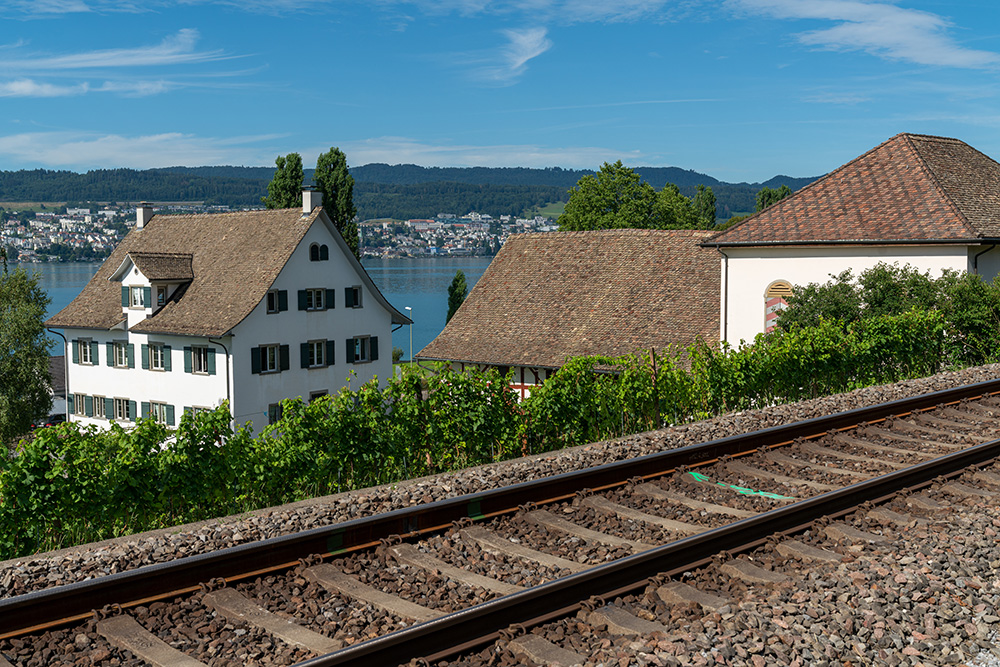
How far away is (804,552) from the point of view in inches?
299

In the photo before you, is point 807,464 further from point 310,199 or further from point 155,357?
point 155,357

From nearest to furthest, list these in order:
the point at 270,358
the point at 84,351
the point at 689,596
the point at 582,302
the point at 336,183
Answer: the point at 689,596 → the point at 582,302 → the point at 270,358 → the point at 84,351 → the point at 336,183

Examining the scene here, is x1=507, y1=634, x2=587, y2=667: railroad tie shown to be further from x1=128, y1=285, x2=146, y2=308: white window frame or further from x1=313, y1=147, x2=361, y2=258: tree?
x1=313, y1=147, x2=361, y2=258: tree

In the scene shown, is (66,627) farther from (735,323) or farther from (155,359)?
(155,359)

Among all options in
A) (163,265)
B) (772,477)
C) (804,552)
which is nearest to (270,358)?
(163,265)

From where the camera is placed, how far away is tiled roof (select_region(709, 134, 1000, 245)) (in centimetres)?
2770

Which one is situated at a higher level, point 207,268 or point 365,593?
point 207,268

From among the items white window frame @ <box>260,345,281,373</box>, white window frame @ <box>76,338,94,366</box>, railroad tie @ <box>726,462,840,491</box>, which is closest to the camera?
railroad tie @ <box>726,462,840,491</box>

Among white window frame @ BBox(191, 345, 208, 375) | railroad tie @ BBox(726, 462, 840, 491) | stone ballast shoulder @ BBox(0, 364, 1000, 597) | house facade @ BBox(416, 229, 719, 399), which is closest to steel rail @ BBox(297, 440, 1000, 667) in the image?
railroad tie @ BBox(726, 462, 840, 491)

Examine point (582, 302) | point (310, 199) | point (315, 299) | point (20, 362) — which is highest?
point (310, 199)

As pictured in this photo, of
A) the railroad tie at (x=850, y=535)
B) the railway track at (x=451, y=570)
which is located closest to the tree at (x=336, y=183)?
the railway track at (x=451, y=570)

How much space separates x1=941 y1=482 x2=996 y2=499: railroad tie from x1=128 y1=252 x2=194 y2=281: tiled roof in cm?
4888

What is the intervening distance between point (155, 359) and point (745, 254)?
3378cm

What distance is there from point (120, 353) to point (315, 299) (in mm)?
11822
